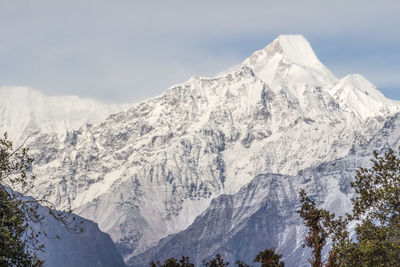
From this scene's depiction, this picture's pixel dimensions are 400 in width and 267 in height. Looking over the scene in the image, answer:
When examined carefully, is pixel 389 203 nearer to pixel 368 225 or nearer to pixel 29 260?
pixel 368 225

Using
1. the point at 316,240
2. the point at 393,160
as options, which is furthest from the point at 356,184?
the point at 316,240

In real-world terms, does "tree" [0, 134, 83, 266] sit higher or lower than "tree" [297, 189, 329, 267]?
higher

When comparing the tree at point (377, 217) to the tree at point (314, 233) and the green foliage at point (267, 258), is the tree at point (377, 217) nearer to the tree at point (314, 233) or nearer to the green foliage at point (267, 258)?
the tree at point (314, 233)

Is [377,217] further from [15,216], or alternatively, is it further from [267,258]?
[15,216]

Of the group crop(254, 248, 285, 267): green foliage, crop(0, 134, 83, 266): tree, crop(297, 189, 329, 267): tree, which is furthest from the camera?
crop(254, 248, 285, 267): green foliage

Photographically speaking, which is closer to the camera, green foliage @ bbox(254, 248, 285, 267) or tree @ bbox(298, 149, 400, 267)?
tree @ bbox(298, 149, 400, 267)

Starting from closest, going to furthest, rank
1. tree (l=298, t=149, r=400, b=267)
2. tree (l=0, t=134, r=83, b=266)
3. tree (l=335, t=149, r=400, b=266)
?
tree (l=0, t=134, r=83, b=266), tree (l=298, t=149, r=400, b=267), tree (l=335, t=149, r=400, b=266)

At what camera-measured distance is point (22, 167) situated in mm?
47875

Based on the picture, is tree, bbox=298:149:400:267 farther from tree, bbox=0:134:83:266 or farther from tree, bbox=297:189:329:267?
tree, bbox=0:134:83:266

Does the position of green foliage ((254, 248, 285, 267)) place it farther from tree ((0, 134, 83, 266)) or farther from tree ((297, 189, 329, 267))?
tree ((0, 134, 83, 266))

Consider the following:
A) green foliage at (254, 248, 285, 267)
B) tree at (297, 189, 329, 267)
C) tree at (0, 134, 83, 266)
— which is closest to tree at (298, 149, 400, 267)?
tree at (297, 189, 329, 267)

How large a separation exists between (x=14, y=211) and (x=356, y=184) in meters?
33.2

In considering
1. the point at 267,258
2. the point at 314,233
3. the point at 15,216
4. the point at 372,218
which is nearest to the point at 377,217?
the point at 372,218

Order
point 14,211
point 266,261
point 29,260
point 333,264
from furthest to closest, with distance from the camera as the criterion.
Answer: point 266,261
point 333,264
point 29,260
point 14,211
